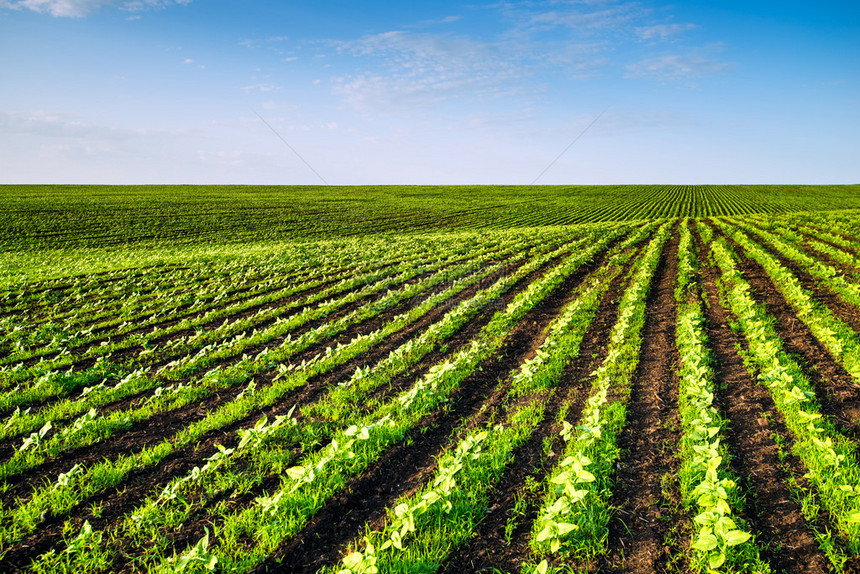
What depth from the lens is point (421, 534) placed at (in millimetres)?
3871

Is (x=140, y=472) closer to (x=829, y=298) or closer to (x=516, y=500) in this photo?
(x=516, y=500)

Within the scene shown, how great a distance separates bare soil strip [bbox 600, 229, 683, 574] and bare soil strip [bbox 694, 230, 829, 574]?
2.08ft

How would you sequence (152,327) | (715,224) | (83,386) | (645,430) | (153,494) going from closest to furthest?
(153,494)
(645,430)
(83,386)
(152,327)
(715,224)

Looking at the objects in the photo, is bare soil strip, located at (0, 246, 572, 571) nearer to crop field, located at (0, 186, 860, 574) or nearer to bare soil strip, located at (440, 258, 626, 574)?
→ crop field, located at (0, 186, 860, 574)

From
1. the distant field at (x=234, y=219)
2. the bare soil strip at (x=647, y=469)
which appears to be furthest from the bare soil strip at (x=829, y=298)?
the distant field at (x=234, y=219)

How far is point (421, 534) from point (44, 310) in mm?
14688

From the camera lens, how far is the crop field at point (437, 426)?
3.77 metres

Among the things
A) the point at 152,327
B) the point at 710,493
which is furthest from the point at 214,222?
the point at 710,493

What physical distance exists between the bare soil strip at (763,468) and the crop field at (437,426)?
1.1 inches

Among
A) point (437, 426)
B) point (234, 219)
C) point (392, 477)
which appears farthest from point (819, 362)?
point (234, 219)

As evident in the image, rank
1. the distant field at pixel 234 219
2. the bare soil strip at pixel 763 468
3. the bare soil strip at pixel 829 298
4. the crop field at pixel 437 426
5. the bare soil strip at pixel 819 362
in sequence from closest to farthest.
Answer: the bare soil strip at pixel 763 468 → the crop field at pixel 437 426 → the bare soil strip at pixel 819 362 → the bare soil strip at pixel 829 298 → the distant field at pixel 234 219

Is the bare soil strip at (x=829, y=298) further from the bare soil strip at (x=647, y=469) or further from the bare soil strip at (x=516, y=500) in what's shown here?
the bare soil strip at (x=516, y=500)

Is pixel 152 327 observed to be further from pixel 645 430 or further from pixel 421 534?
pixel 645 430

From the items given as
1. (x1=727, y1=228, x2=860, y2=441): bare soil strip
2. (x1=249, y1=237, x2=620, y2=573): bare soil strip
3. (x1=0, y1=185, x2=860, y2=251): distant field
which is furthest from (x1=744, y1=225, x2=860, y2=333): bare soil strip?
(x1=0, y1=185, x2=860, y2=251): distant field
